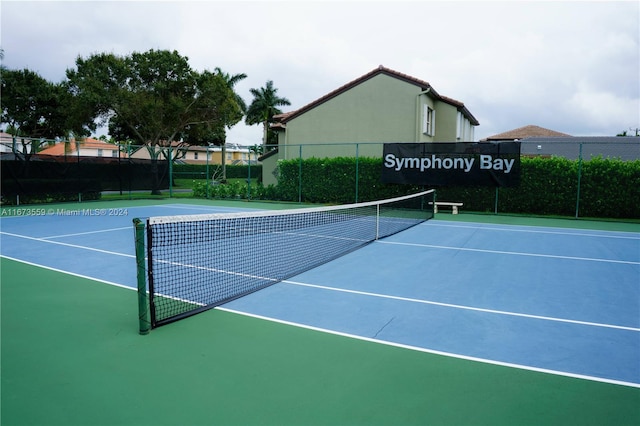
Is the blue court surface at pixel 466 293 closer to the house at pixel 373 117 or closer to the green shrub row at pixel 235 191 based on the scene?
the green shrub row at pixel 235 191

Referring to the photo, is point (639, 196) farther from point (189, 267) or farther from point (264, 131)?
point (264, 131)

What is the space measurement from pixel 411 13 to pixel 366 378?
1047cm

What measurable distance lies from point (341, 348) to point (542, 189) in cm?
1391

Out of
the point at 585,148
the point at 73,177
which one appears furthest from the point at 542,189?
the point at 585,148

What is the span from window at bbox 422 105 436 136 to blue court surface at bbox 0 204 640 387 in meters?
11.5

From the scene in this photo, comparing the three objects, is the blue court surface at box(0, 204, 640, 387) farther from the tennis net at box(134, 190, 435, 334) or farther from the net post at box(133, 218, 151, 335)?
the net post at box(133, 218, 151, 335)

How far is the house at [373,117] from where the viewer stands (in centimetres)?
2075

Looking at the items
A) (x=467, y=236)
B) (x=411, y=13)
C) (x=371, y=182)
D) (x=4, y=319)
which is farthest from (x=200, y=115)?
(x=4, y=319)

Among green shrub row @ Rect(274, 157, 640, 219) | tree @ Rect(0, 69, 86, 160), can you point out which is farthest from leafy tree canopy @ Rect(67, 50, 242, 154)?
green shrub row @ Rect(274, 157, 640, 219)

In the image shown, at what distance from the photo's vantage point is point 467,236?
35.7ft

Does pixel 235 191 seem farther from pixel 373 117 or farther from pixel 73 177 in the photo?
pixel 373 117

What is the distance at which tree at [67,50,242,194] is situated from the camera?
26844mm

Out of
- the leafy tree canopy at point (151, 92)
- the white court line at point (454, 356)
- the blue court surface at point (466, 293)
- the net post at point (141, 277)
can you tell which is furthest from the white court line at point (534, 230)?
the leafy tree canopy at point (151, 92)

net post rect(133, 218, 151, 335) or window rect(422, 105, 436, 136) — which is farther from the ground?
window rect(422, 105, 436, 136)
